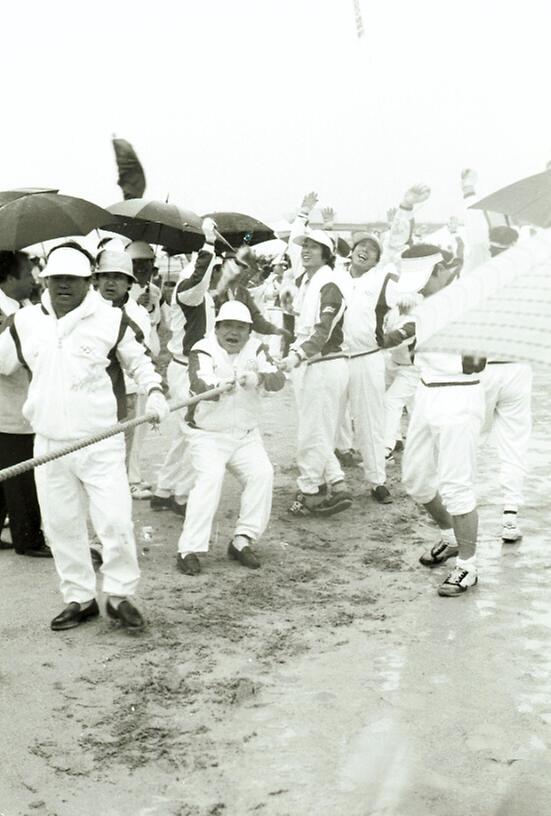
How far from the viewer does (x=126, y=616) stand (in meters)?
5.12

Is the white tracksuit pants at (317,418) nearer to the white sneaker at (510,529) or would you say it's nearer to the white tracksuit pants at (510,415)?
the white tracksuit pants at (510,415)

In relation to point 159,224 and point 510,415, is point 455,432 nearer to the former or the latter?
point 510,415

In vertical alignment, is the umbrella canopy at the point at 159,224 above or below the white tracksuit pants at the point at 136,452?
above

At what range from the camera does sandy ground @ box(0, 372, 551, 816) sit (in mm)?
3605

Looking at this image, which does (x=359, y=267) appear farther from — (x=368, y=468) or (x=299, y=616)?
(x=299, y=616)

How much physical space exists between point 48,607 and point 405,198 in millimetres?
3833

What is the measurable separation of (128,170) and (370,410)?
289 centimetres

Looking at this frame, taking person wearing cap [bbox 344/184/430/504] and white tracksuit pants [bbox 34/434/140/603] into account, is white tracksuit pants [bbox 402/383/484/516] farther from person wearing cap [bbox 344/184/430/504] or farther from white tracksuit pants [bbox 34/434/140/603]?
person wearing cap [bbox 344/184/430/504]

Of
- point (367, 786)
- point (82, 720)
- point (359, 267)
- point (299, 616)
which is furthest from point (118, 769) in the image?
point (359, 267)

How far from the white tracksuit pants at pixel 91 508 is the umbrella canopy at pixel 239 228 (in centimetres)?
311

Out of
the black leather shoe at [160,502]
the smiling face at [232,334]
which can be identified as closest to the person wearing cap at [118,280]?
the smiling face at [232,334]

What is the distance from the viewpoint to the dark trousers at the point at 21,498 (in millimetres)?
6418

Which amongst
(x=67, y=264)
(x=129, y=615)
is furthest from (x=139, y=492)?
(x=67, y=264)

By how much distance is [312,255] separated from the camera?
774cm
